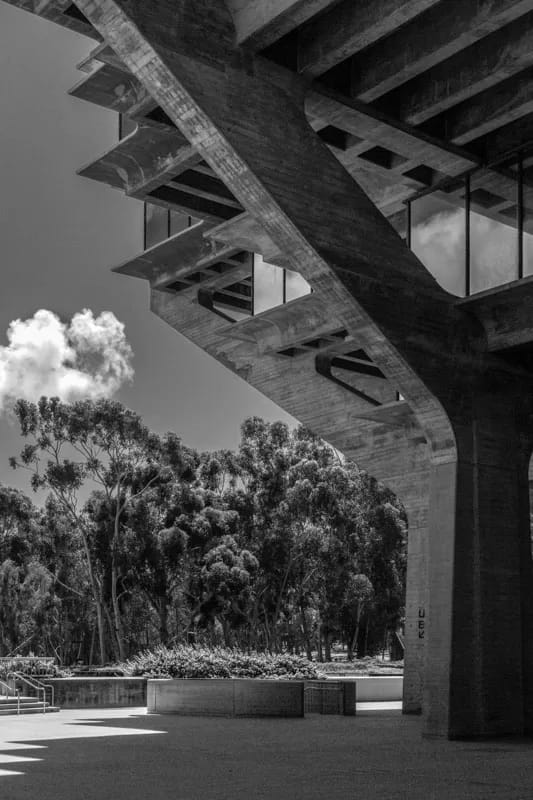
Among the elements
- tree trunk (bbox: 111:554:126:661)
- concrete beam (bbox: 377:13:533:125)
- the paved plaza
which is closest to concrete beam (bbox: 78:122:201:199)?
concrete beam (bbox: 377:13:533:125)

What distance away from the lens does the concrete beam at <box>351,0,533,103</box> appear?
54.3 feet

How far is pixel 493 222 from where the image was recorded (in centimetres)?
2072

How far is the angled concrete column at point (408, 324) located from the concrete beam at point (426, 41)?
1396mm

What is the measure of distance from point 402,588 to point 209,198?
1266 inches

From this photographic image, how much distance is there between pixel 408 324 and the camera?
18.6 metres

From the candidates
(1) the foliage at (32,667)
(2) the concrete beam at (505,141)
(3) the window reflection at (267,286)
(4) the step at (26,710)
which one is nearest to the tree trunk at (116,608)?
(1) the foliage at (32,667)

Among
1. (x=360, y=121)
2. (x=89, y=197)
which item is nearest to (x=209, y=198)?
(x=360, y=121)

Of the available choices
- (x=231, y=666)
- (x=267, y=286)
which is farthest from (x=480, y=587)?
(x=267, y=286)

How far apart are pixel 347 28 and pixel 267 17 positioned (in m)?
1.30

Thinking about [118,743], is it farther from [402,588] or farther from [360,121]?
[402,588]

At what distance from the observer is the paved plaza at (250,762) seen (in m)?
10.6

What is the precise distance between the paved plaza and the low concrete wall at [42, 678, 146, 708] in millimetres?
5247

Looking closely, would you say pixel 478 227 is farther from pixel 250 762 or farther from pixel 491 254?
pixel 250 762

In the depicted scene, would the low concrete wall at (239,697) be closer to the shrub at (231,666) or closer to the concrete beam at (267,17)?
the shrub at (231,666)
